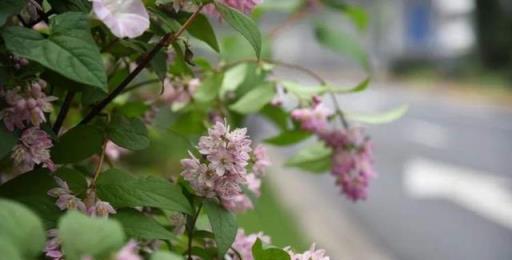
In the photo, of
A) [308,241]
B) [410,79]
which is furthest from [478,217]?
[410,79]

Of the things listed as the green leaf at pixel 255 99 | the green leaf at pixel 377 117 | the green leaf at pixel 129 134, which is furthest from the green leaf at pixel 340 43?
the green leaf at pixel 129 134

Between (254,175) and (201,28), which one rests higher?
(201,28)

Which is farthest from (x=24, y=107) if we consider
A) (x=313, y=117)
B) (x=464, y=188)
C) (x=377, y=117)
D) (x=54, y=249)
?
(x=464, y=188)

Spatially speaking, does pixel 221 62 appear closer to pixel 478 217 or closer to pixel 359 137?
pixel 359 137

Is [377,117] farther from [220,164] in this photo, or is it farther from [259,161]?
[220,164]

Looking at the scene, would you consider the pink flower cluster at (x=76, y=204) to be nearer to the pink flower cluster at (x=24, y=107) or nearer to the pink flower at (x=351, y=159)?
the pink flower cluster at (x=24, y=107)
